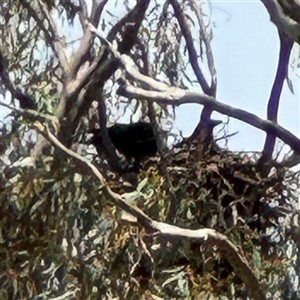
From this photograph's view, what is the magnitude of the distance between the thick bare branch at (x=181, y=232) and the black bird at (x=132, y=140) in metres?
0.12

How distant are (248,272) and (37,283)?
260 millimetres

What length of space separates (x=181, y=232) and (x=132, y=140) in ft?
0.63

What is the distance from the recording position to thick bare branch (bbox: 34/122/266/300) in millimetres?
891

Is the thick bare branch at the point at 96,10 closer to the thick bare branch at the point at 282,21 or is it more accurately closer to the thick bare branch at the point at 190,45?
the thick bare branch at the point at 190,45

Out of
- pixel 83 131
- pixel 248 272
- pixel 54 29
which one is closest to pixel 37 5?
pixel 54 29

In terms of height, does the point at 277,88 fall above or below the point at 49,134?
above

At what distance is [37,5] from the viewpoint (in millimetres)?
1096

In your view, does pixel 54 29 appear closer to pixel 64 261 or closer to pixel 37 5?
pixel 37 5

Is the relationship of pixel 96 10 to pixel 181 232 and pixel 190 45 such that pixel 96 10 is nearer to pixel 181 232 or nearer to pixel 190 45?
pixel 190 45

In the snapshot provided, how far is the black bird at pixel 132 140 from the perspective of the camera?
1.04m

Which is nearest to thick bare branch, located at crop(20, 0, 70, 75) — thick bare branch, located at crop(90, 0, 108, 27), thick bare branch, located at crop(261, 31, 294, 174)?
thick bare branch, located at crop(90, 0, 108, 27)

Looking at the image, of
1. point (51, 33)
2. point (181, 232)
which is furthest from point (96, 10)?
point (181, 232)

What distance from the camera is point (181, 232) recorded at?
91 centimetres

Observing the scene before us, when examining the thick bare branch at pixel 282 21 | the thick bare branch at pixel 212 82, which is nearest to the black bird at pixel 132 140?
the thick bare branch at pixel 212 82
